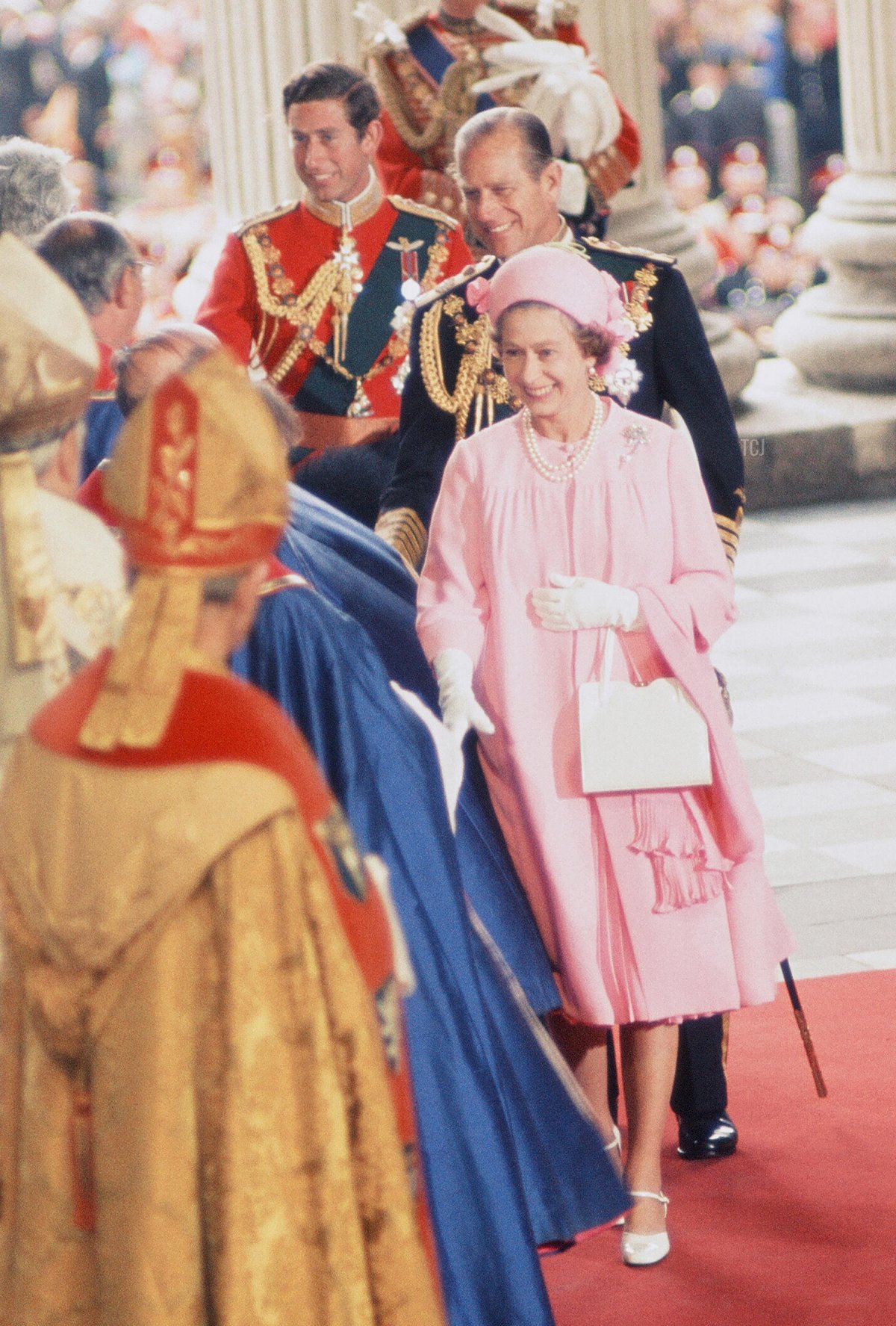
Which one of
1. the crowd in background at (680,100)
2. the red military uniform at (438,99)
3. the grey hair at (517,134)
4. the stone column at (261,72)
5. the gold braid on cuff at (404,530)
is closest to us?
the grey hair at (517,134)

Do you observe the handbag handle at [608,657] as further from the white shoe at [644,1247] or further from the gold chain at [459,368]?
the white shoe at [644,1247]

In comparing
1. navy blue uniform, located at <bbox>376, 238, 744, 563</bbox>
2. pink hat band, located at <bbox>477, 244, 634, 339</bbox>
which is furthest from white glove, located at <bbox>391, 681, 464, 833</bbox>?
navy blue uniform, located at <bbox>376, 238, 744, 563</bbox>

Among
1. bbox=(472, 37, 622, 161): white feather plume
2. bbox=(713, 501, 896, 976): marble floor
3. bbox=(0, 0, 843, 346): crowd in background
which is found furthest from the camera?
bbox=(0, 0, 843, 346): crowd in background

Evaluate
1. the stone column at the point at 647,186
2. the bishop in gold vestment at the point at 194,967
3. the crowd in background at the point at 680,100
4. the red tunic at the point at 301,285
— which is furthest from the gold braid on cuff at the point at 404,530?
the crowd in background at the point at 680,100

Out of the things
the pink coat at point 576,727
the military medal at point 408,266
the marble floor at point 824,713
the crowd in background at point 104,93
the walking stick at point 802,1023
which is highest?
the crowd in background at point 104,93

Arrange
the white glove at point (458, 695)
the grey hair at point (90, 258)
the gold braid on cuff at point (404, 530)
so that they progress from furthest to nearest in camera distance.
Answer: the gold braid on cuff at point (404, 530), the grey hair at point (90, 258), the white glove at point (458, 695)

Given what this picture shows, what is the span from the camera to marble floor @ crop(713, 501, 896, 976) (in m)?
5.30

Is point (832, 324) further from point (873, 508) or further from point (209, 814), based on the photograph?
point (209, 814)

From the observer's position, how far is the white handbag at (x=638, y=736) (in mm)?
3543

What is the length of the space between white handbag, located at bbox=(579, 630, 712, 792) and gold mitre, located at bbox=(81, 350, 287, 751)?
4.67 feet

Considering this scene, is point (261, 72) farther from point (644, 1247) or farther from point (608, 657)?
point (644, 1247)

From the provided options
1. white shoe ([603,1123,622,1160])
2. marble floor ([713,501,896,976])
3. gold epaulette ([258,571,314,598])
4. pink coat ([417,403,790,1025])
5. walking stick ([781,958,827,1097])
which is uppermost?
gold epaulette ([258,571,314,598])

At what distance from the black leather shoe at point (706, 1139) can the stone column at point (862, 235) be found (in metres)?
6.32

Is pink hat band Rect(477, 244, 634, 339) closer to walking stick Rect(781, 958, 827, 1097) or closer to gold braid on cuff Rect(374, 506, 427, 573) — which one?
gold braid on cuff Rect(374, 506, 427, 573)
